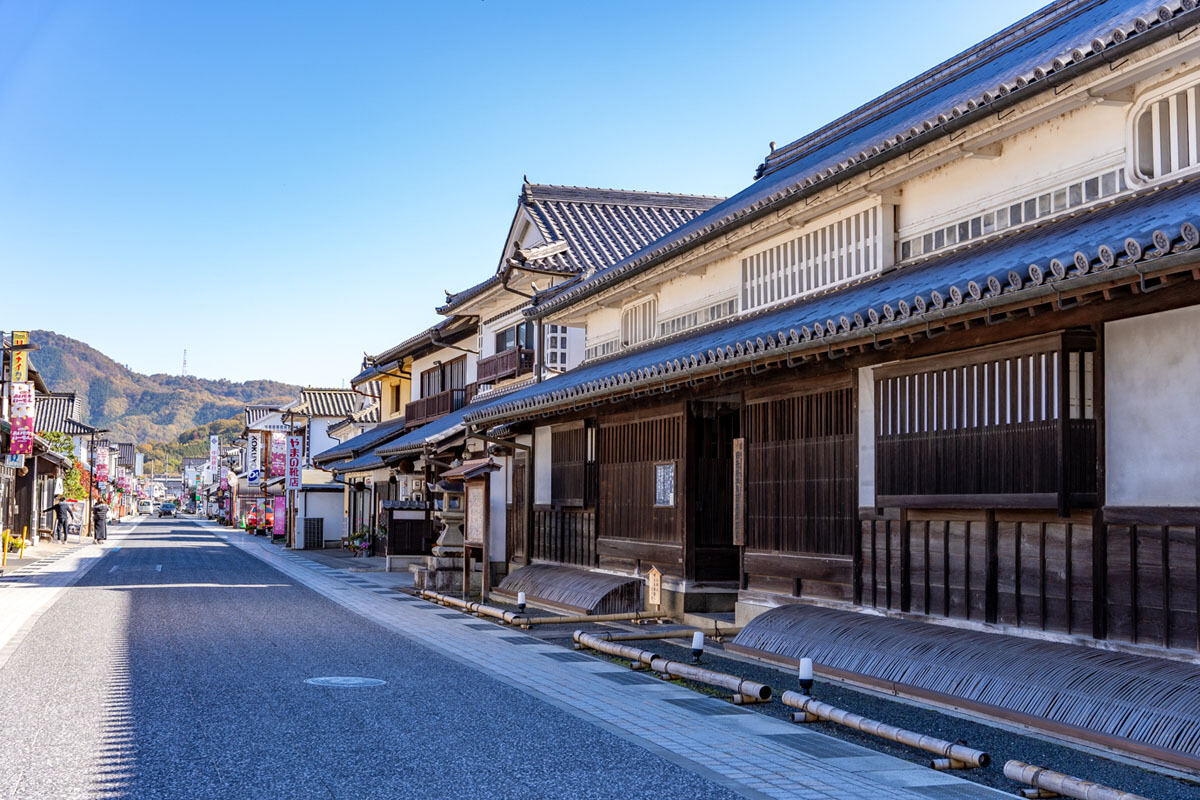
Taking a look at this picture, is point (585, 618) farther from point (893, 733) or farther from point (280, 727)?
point (893, 733)

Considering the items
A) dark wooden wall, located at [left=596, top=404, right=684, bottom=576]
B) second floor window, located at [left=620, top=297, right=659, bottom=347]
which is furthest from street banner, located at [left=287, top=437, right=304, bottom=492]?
dark wooden wall, located at [left=596, top=404, right=684, bottom=576]

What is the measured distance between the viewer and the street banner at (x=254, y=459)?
74.8m

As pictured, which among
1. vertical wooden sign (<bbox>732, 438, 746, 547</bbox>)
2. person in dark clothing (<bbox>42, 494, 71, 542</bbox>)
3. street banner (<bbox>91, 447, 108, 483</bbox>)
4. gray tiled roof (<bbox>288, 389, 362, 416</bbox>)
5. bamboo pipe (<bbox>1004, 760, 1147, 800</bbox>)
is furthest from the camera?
street banner (<bbox>91, 447, 108, 483</bbox>)

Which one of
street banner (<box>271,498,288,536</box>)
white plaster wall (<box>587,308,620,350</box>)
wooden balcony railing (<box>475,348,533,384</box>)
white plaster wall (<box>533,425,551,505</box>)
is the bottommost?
street banner (<box>271,498,288,536</box>)

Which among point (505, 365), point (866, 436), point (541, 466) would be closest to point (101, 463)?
point (505, 365)

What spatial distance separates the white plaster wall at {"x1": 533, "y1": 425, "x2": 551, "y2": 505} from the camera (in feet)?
74.0

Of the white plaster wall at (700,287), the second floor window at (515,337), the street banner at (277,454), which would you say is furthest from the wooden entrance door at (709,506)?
the street banner at (277,454)

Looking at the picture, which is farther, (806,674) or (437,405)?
(437,405)

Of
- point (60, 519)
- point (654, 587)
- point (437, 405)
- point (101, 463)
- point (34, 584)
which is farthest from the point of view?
point (101, 463)

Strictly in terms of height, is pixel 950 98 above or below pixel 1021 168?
above

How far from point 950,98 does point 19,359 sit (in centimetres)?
3043

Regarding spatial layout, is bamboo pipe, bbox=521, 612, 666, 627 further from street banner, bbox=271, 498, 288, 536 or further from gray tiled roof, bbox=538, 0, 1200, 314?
street banner, bbox=271, 498, 288, 536

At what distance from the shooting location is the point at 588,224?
29.8m

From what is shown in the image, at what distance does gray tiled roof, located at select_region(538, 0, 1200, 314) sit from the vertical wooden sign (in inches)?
145
